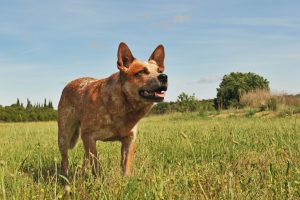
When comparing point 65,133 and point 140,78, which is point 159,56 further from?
point 65,133

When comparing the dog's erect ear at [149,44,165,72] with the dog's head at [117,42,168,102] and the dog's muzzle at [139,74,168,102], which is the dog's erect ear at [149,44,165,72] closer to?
the dog's head at [117,42,168,102]

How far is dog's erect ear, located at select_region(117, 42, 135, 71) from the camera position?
539 centimetres

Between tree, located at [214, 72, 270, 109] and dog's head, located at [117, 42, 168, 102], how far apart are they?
122 ft

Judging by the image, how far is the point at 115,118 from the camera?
5.38 m

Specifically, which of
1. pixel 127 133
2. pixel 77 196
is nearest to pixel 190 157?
pixel 127 133

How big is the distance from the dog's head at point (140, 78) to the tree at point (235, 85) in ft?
122

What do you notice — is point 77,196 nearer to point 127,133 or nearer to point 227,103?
point 127,133

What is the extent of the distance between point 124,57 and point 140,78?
1.35 ft

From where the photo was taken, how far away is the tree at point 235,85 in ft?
143

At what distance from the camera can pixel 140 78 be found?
5.29 metres

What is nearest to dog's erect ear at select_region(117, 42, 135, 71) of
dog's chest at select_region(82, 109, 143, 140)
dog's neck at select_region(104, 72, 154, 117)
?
dog's neck at select_region(104, 72, 154, 117)

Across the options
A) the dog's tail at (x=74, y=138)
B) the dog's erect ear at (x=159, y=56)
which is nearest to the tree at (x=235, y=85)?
the dog's tail at (x=74, y=138)

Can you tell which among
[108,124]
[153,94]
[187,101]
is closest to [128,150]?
[108,124]

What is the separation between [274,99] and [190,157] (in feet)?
63.3
